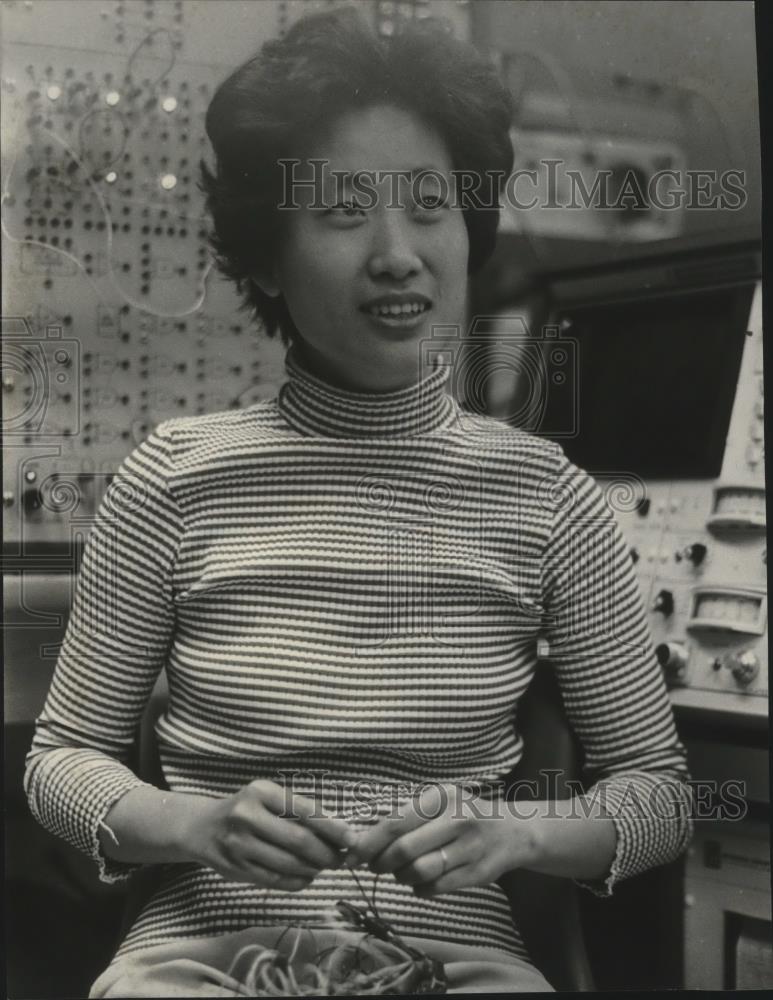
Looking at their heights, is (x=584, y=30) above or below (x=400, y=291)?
above

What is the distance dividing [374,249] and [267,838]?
0.60 meters

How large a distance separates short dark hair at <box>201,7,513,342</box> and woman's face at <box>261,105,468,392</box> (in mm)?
22

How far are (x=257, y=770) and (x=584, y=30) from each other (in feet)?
2.93

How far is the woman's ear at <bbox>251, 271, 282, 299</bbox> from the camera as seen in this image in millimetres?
Answer: 1262

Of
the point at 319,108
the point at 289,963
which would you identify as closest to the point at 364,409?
the point at 319,108

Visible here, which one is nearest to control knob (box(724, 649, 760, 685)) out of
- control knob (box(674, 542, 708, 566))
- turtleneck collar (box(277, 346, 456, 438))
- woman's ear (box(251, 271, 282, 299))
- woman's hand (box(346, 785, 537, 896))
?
control knob (box(674, 542, 708, 566))

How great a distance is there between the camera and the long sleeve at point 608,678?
48.6 inches

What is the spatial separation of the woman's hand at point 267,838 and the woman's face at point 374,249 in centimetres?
43

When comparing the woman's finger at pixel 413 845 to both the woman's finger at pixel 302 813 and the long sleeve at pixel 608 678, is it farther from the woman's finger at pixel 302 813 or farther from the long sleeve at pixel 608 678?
the long sleeve at pixel 608 678

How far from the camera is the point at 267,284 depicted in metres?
1.27

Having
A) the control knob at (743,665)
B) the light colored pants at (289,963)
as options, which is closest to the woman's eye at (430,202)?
the control knob at (743,665)

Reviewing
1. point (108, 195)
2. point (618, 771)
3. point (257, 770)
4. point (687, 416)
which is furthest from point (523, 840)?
point (108, 195)

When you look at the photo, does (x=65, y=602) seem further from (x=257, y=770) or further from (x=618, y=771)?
(x=618, y=771)

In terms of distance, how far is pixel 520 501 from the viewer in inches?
48.3
